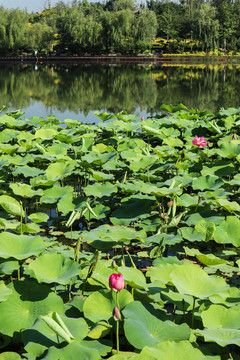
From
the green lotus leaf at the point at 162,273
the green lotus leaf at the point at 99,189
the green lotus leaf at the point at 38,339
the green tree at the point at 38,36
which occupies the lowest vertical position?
the green lotus leaf at the point at 99,189

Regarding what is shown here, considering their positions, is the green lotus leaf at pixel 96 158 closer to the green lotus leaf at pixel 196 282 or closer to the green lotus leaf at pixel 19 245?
the green lotus leaf at pixel 19 245

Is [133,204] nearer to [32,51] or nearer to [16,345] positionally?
[16,345]

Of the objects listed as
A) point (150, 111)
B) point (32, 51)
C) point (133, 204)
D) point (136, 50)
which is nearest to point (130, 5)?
point (136, 50)

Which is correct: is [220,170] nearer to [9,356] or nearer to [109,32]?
[9,356]

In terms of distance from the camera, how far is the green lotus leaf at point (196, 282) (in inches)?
57.2

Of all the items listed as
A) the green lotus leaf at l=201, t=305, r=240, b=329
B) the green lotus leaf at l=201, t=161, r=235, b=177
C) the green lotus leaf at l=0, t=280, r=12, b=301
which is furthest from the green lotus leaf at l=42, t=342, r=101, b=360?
the green lotus leaf at l=201, t=161, r=235, b=177

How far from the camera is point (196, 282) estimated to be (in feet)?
4.91

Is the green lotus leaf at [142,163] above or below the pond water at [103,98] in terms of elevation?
above

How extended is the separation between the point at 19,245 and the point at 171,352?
84cm

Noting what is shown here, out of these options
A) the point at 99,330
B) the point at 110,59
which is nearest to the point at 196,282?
the point at 99,330

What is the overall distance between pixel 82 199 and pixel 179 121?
2504 millimetres

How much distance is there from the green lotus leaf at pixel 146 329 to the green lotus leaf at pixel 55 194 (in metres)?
1.41

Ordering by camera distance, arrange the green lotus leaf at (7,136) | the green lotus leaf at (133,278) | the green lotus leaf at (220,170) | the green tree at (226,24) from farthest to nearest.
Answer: the green tree at (226,24)
the green lotus leaf at (7,136)
the green lotus leaf at (220,170)
the green lotus leaf at (133,278)

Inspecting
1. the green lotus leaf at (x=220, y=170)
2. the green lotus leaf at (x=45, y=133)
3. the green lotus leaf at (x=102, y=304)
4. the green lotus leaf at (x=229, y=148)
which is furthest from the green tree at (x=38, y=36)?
the green lotus leaf at (x=102, y=304)
